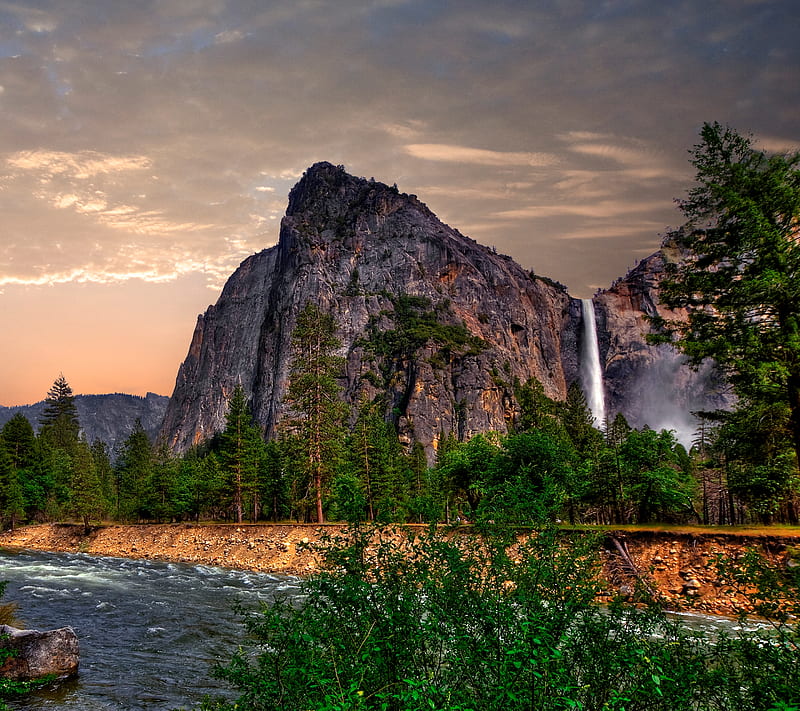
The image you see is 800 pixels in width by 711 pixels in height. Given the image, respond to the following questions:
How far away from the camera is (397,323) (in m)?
157

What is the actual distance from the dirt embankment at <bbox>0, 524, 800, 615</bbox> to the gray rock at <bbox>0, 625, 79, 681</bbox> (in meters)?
6.85

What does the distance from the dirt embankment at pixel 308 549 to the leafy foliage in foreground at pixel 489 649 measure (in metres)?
1.03

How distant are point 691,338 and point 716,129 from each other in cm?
639

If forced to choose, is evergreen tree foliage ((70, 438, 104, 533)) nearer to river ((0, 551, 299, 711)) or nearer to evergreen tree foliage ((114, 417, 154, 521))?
evergreen tree foliage ((114, 417, 154, 521))

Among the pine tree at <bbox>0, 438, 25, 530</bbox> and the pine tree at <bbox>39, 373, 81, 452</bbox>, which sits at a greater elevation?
the pine tree at <bbox>39, 373, 81, 452</bbox>

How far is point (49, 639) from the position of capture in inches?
570

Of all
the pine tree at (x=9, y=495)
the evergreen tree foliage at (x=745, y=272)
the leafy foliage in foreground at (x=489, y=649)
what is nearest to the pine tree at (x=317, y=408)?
the pine tree at (x=9, y=495)

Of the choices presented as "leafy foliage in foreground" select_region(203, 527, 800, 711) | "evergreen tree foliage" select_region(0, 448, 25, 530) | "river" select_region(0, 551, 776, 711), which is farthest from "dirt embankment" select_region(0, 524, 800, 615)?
"river" select_region(0, 551, 776, 711)

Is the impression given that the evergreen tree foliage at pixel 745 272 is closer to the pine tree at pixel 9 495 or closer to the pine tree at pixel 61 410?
the pine tree at pixel 9 495

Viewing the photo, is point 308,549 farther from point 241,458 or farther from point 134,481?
point 134,481

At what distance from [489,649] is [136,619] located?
68.7 ft

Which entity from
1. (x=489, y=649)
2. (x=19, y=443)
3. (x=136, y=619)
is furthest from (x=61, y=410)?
(x=489, y=649)

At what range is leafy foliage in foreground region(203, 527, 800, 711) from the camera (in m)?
5.26

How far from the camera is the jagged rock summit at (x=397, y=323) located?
14200 cm
